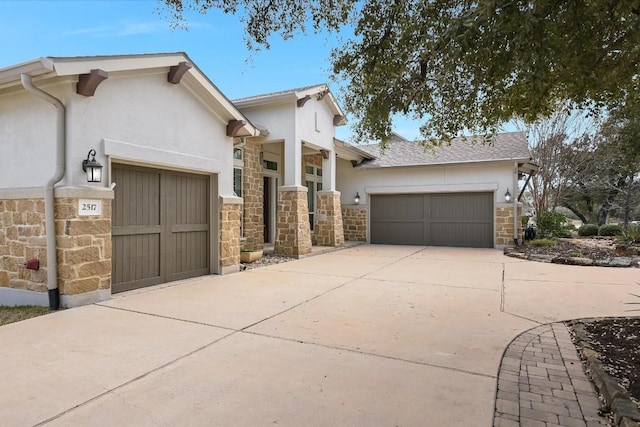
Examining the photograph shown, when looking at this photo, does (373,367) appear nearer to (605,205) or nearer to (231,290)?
(231,290)

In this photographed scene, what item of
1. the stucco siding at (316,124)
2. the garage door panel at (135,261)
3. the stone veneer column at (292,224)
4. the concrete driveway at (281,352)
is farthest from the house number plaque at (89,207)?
the stucco siding at (316,124)

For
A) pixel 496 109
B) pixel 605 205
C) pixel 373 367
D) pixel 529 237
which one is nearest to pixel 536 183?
pixel 529 237

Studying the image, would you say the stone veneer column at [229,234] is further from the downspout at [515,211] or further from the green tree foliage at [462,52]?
the downspout at [515,211]

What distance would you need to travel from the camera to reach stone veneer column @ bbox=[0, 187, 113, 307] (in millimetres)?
5430

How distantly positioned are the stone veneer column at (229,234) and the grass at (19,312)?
347cm

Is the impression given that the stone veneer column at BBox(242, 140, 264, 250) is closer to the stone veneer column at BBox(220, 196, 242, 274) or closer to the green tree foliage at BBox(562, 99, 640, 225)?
the stone veneer column at BBox(220, 196, 242, 274)

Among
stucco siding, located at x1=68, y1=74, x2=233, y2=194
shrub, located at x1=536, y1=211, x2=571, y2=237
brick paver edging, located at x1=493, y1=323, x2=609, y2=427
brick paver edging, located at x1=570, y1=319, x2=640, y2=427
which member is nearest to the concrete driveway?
brick paver edging, located at x1=493, y1=323, x2=609, y2=427

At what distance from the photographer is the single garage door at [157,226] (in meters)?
6.46

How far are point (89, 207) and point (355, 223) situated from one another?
469 inches

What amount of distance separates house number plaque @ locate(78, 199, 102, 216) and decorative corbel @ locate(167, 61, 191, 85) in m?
2.71

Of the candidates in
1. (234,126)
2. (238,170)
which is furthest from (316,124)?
(234,126)

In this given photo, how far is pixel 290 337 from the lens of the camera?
4.34m

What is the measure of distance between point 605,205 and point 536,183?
11.4 meters

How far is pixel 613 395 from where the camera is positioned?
109 inches
